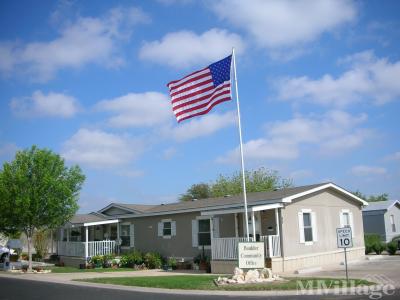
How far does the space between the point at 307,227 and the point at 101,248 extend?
13.5 m

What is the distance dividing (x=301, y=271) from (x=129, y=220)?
13545mm

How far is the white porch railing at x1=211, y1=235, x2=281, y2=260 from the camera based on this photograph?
2170cm

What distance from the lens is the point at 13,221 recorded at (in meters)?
27.3

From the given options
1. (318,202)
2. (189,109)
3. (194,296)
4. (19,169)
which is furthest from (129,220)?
(194,296)

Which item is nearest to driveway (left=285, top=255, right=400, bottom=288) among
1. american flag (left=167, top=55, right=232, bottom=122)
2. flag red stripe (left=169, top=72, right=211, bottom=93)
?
american flag (left=167, top=55, right=232, bottom=122)

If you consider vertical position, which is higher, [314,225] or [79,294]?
[314,225]

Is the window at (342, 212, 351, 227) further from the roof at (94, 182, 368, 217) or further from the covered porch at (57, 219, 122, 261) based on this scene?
the covered porch at (57, 219, 122, 261)

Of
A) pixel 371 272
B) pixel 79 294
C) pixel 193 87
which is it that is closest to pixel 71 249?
pixel 79 294

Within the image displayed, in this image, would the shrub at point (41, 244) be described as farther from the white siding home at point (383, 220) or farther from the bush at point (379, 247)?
the white siding home at point (383, 220)

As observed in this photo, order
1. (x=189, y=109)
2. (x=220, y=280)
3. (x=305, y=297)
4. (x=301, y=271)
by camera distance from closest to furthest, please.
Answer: (x=305, y=297), (x=220, y=280), (x=189, y=109), (x=301, y=271)

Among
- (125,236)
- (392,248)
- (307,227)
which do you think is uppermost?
(307,227)

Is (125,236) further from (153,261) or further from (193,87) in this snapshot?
(193,87)

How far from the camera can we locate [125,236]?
31.5 meters

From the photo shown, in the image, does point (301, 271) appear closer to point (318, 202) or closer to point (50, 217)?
point (318, 202)
